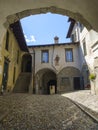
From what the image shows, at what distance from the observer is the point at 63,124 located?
4.29 metres

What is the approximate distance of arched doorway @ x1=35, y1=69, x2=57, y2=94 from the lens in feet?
61.2

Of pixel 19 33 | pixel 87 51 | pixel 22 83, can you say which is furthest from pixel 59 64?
pixel 19 33

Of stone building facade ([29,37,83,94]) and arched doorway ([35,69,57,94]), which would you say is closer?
stone building facade ([29,37,83,94])

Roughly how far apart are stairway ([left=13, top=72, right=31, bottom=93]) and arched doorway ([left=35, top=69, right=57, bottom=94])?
1.25 meters

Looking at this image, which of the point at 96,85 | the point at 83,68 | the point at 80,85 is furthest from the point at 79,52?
the point at 96,85

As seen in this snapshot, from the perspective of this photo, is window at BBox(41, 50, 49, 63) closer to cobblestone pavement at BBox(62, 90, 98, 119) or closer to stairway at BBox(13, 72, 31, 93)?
stairway at BBox(13, 72, 31, 93)

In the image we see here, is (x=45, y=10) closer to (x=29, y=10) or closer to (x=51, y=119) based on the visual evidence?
(x=29, y=10)

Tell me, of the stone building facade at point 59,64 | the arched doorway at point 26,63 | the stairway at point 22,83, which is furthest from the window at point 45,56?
the arched doorway at point 26,63

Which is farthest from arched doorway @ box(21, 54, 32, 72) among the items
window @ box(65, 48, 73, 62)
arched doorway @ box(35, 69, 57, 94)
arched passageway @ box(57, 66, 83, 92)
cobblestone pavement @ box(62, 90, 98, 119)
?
cobblestone pavement @ box(62, 90, 98, 119)

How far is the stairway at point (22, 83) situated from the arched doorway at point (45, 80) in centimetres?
125

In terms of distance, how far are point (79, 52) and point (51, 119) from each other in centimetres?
1407

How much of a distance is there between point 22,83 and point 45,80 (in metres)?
5.03

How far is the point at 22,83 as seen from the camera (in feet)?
53.5

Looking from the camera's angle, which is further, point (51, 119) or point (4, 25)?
point (51, 119)
